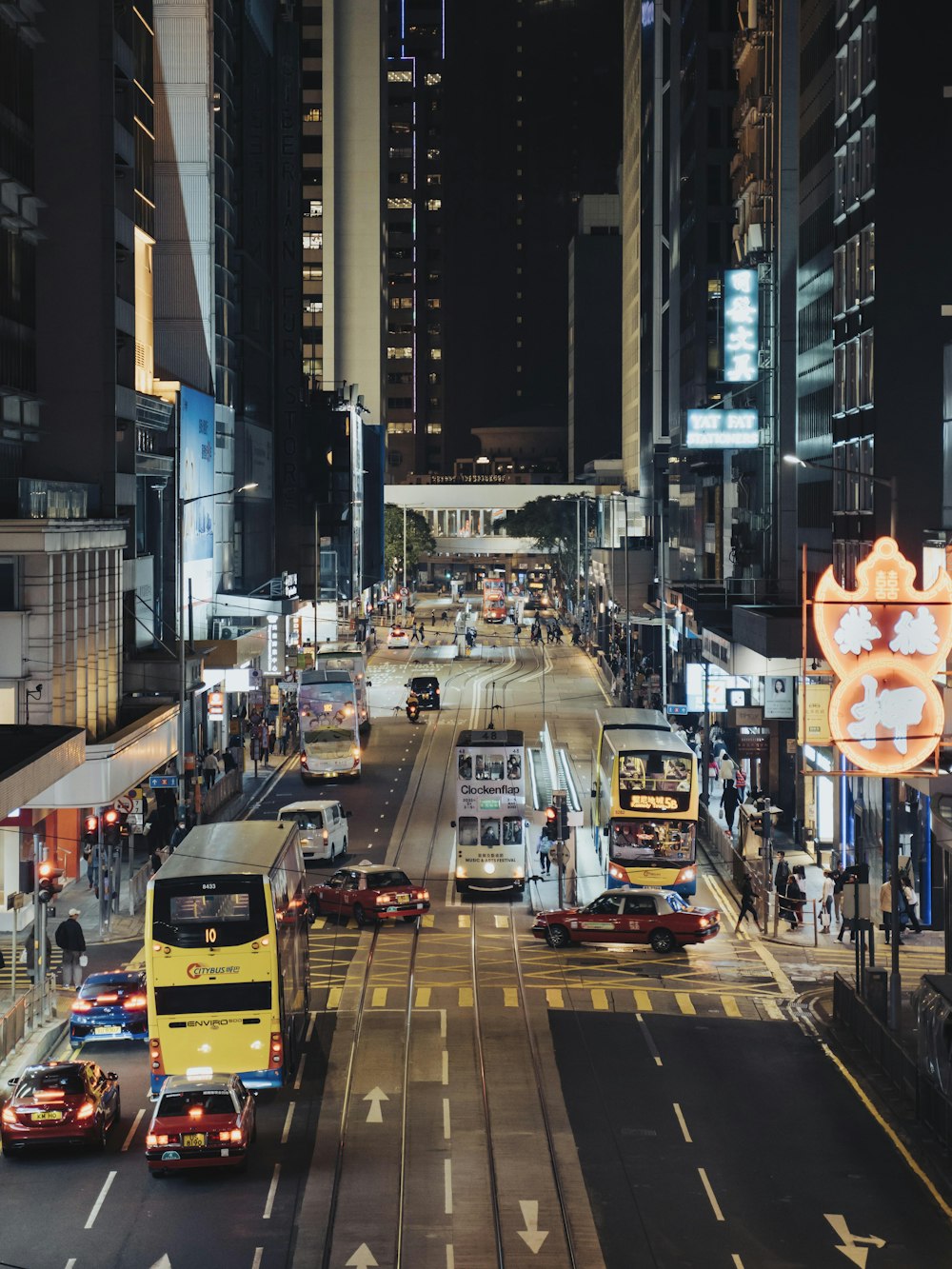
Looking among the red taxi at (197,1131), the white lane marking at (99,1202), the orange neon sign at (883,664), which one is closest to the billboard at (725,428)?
the orange neon sign at (883,664)

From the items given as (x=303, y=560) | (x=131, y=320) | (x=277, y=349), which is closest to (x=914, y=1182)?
(x=131, y=320)

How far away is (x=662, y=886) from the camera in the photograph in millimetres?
47406

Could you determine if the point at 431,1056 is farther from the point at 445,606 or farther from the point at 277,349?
the point at 445,606

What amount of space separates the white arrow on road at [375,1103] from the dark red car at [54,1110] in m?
3.94

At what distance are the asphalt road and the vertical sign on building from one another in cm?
3603

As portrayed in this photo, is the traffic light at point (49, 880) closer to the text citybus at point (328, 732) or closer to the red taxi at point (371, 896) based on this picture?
the red taxi at point (371, 896)

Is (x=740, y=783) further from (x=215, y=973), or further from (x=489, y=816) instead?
(x=215, y=973)

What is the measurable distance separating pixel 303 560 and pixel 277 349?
1642cm

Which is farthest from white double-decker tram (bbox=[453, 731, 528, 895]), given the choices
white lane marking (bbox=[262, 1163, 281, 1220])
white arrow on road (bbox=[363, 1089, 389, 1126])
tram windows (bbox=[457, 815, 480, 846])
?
white lane marking (bbox=[262, 1163, 281, 1220])

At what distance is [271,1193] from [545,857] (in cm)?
2686

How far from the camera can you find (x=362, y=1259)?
2111cm

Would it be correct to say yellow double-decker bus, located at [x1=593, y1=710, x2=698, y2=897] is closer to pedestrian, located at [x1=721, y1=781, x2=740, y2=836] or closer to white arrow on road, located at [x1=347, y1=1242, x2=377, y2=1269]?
pedestrian, located at [x1=721, y1=781, x2=740, y2=836]

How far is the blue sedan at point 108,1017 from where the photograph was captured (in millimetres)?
31641

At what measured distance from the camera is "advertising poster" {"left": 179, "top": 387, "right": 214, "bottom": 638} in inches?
2830
